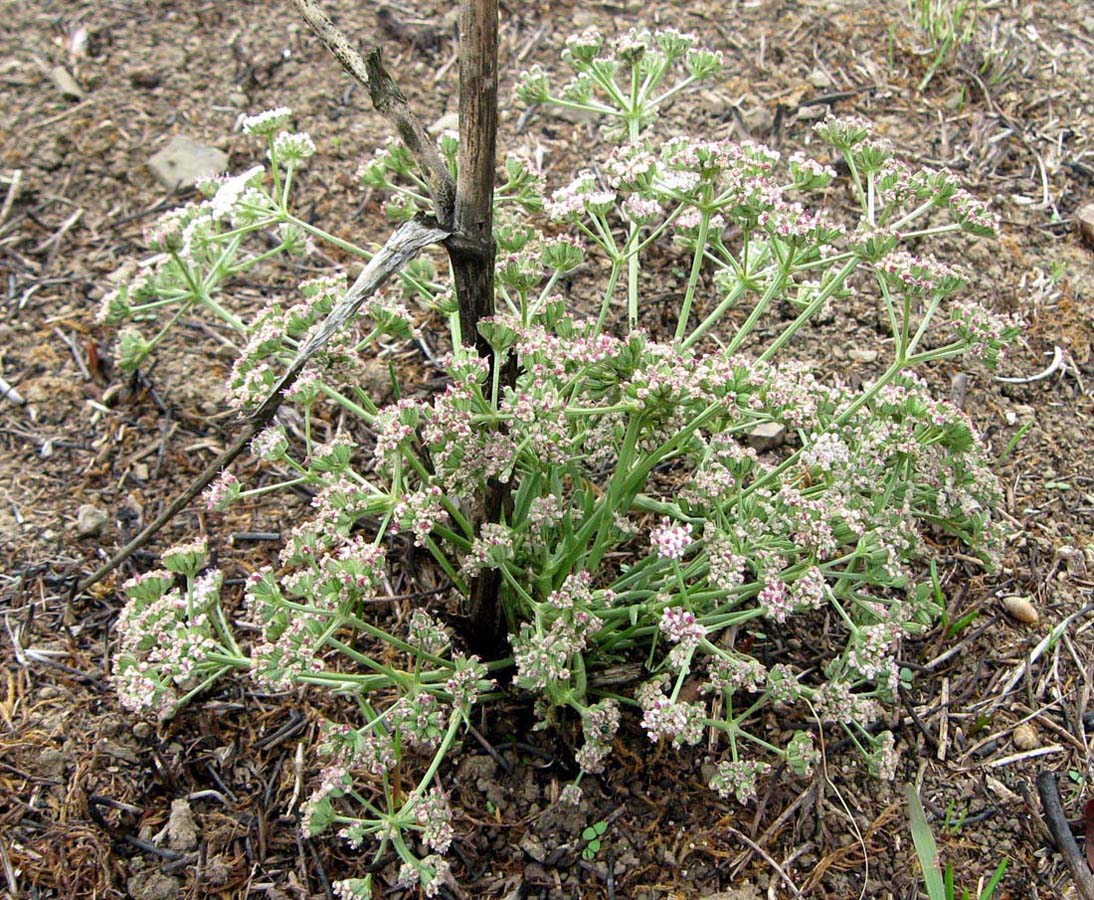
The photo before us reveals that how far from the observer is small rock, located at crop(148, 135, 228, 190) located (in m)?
4.03

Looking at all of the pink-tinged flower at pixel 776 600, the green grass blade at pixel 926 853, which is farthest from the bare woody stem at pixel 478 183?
the green grass blade at pixel 926 853

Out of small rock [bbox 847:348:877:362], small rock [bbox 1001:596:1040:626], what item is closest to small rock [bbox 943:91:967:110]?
small rock [bbox 847:348:877:362]

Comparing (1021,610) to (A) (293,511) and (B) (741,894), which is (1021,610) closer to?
(B) (741,894)

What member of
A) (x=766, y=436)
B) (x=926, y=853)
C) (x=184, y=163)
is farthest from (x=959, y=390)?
(x=184, y=163)

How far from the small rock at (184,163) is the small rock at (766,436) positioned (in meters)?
2.34

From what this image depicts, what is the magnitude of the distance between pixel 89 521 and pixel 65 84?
2.27 m

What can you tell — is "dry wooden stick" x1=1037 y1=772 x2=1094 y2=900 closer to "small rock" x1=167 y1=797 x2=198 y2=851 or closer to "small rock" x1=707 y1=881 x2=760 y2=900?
"small rock" x1=707 y1=881 x2=760 y2=900

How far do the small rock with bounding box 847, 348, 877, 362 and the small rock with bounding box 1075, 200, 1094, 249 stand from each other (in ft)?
3.36

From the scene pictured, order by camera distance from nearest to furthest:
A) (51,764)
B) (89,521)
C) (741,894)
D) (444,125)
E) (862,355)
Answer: (741,894) → (51,764) → (89,521) → (862,355) → (444,125)

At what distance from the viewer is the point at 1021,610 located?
289cm

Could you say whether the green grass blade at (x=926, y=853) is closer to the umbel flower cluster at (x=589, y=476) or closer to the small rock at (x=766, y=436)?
the umbel flower cluster at (x=589, y=476)

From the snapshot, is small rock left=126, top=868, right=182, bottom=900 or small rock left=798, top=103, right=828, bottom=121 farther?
small rock left=798, top=103, right=828, bottom=121

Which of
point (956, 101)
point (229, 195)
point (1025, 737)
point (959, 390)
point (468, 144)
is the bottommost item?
point (1025, 737)

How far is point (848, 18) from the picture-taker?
4441 millimetres
